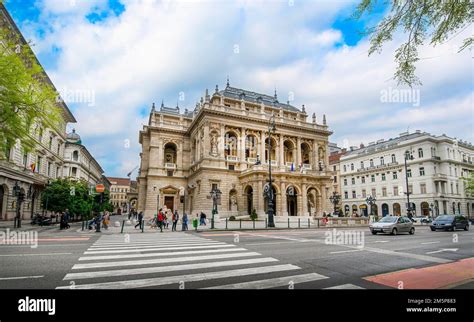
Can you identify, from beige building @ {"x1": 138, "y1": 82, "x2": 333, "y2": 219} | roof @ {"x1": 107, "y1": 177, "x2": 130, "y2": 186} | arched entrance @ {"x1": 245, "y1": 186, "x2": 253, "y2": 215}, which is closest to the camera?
beige building @ {"x1": 138, "y1": 82, "x2": 333, "y2": 219}

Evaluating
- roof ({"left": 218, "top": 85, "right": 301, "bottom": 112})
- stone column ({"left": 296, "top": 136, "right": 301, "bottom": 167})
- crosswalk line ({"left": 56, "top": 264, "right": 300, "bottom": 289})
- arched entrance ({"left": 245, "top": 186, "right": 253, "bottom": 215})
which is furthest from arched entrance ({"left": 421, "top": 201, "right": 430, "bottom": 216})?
crosswalk line ({"left": 56, "top": 264, "right": 300, "bottom": 289})

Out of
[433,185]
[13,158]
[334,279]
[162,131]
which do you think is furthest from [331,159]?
[334,279]

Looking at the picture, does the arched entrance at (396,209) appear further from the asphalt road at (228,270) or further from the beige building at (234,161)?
the asphalt road at (228,270)

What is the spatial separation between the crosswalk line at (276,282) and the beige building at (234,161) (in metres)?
30.6

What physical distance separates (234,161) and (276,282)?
39447 mm

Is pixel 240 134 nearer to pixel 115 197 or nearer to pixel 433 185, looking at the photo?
pixel 433 185

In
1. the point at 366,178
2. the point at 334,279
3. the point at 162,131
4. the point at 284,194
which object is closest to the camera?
the point at 334,279

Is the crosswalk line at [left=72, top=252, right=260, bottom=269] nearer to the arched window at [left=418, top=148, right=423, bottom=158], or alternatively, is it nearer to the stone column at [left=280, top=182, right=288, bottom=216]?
the stone column at [left=280, top=182, right=288, bottom=216]

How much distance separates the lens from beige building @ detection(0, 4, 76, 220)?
27.7m

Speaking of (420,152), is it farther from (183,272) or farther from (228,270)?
(183,272)

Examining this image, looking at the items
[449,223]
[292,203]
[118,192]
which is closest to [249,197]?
[292,203]

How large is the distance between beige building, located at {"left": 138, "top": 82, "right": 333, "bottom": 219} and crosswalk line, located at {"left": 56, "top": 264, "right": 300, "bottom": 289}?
29939 mm
